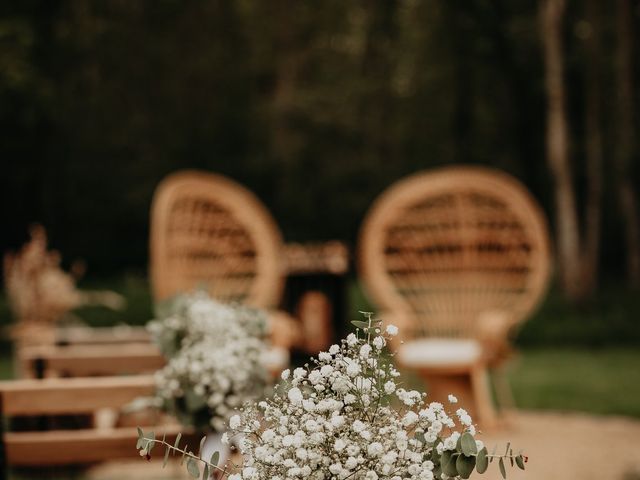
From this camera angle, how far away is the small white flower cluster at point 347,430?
117cm

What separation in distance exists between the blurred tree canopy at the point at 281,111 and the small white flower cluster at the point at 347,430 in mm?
8327

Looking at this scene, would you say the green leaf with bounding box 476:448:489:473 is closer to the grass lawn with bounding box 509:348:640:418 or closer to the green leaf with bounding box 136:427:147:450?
the green leaf with bounding box 136:427:147:450

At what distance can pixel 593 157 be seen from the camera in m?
7.71

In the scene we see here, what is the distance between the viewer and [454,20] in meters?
9.41

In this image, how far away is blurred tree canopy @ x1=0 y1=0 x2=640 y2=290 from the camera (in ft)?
30.7

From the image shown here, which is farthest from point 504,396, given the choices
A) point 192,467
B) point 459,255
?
point 192,467

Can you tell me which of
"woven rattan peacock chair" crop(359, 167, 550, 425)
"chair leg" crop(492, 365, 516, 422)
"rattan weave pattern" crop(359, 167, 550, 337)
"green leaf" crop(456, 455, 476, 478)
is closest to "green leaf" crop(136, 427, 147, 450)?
"green leaf" crop(456, 455, 476, 478)

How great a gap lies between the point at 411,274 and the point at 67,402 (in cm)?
327

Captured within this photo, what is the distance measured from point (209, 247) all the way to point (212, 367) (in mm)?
2584

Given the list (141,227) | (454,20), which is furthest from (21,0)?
(454,20)

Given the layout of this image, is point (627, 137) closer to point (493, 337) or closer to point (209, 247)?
point (493, 337)

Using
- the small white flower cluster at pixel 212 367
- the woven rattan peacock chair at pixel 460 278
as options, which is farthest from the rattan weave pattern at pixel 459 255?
the small white flower cluster at pixel 212 367

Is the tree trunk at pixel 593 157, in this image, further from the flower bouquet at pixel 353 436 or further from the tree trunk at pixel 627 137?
the flower bouquet at pixel 353 436

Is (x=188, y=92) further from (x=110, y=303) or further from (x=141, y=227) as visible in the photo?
(x=110, y=303)
